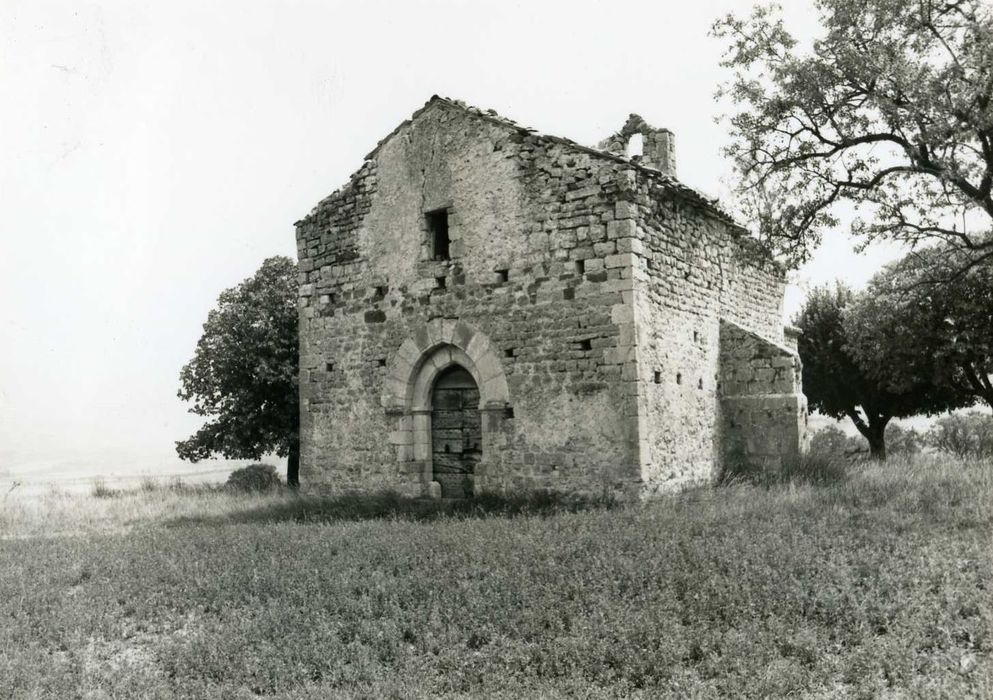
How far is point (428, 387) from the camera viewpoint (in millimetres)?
12633

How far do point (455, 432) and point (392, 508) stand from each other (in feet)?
5.13

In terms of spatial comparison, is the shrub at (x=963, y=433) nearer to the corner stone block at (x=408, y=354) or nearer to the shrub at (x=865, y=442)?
the shrub at (x=865, y=442)

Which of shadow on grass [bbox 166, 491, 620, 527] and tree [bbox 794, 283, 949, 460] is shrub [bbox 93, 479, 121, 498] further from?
tree [bbox 794, 283, 949, 460]

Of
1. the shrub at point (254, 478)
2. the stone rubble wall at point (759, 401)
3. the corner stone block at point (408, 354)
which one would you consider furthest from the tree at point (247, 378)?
the stone rubble wall at point (759, 401)

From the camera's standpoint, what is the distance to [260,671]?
18.1 ft

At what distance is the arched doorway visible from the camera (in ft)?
40.2

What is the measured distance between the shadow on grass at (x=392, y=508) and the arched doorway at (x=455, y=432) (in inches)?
18.9

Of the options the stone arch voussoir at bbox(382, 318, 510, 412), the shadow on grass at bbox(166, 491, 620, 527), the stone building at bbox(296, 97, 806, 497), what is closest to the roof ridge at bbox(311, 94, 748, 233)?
the stone building at bbox(296, 97, 806, 497)

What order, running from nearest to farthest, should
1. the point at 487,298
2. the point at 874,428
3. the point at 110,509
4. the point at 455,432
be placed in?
the point at 487,298 < the point at 455,432 < the point at 110,509 < the point at 874,428

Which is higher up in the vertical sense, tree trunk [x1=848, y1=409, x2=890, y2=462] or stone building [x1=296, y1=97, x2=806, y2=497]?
stone building [x1=296, y1=97, x2=806, y2=497]

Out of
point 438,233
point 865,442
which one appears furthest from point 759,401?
point 865,442

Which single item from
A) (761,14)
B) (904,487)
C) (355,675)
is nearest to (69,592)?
(355,675)

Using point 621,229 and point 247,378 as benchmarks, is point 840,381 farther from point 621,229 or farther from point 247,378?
point 247,378

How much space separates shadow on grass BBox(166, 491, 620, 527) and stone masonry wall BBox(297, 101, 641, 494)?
0.25m
